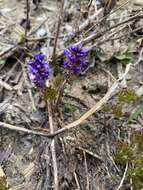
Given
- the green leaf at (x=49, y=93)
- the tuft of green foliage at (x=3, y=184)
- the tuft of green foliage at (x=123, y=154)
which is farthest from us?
the green leaf at (x=49, y=93)

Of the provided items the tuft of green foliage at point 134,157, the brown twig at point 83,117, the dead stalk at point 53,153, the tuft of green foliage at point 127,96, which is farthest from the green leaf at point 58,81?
the tuft of green foliage at point 134,157

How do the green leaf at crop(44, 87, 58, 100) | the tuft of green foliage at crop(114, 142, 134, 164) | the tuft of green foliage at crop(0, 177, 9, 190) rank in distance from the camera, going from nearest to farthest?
the tuft of green foliage at crop(0, 177, 9, 190) < the tuft of green foliage at crop(114, 142, 134, 164) < the green leaf at crop(44, 87, 58, 100)

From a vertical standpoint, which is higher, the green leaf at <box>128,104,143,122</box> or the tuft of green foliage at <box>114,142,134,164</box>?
the green leaf at <box>128,104,143,122</box>

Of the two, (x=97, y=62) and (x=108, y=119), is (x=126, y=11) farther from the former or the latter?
(x=108, y=119)

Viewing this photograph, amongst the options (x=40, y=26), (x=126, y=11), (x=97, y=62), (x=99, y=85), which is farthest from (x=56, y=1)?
(x=99, y=85)

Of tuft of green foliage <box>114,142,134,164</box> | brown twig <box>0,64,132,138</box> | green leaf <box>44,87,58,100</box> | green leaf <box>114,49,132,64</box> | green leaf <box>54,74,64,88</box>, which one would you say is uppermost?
green leaf <box>114,49,132,64</box>

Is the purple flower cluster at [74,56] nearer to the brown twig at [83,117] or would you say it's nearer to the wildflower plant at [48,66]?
the wildflower plant at [48,66]

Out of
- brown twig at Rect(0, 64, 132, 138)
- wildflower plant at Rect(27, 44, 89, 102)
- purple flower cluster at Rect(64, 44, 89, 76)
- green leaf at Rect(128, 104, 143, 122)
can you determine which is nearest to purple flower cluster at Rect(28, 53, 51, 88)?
wildflower plant at Rect(27, 44, 89, 102)

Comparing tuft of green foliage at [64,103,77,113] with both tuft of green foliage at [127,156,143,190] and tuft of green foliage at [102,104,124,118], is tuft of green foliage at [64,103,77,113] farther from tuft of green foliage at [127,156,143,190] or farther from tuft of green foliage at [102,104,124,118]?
tuft of green foliage at [127,156,143,190]

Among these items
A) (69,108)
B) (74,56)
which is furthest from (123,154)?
(74,56)

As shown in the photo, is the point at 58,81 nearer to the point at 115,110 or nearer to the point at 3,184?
the point at 115,110

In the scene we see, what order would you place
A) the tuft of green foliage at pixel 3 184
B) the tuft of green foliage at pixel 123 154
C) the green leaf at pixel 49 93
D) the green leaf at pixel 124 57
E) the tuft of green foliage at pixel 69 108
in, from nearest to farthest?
1. the tuft of green foliage at pixel 3 184
2. the tuft of green foliage at pixel 123 154
3. the green leaf at pixel 49 93
4. the tuft of green foliage at pixel 69 108
5. the green leaf at pixel 124 57
